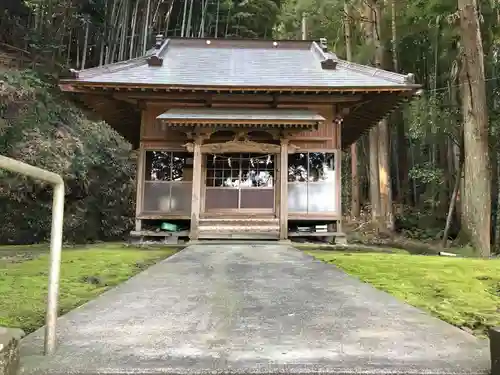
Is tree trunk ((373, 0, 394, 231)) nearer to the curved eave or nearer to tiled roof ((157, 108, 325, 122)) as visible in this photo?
the curved eave

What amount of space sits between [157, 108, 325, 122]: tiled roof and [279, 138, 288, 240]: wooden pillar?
73 centimetres

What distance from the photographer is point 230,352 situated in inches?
81.0

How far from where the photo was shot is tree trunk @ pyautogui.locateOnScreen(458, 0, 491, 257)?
1002cm

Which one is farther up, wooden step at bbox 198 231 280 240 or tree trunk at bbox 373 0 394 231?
tree trunk at bbox 373 0 394 231

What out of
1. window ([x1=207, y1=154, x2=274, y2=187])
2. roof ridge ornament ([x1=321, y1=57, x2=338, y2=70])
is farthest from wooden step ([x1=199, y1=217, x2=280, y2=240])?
roof ridge ornament ([x1=321, y1=57, x2=338, y2=70])

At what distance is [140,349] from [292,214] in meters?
8.13

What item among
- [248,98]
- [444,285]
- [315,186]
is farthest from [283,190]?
[444,285]

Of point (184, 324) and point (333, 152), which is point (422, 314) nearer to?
point (184, 324)

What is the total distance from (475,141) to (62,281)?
9490 mm

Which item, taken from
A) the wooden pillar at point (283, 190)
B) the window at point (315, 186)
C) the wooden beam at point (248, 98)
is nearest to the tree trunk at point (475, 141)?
the wooden beam at point (248, 98)

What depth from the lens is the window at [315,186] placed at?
10.2m

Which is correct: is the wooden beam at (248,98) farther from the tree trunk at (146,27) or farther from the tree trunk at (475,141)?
the tree trunk at (146,27)

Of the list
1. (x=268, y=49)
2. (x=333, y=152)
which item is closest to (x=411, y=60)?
(x=268, y=49)

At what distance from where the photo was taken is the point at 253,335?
2348 mm
